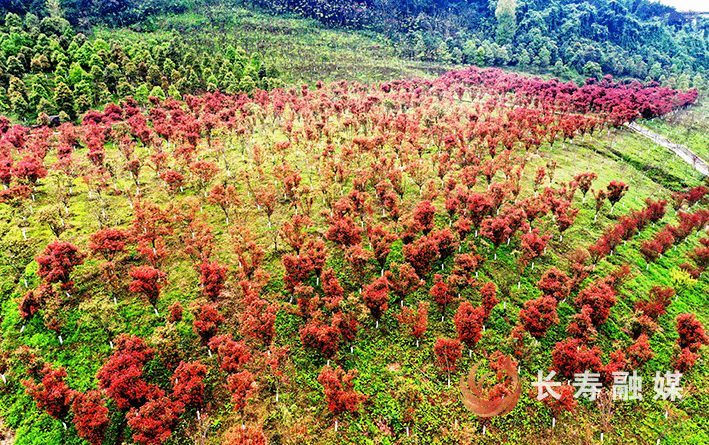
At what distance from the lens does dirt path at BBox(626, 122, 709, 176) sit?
6219 cm

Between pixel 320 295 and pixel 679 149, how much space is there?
81.1 meters

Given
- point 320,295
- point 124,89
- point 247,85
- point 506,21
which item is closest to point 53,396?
point 320,295

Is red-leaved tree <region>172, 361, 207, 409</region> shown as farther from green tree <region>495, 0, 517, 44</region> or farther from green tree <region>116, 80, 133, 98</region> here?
green tree <region>495, 0, 517, 44</region>

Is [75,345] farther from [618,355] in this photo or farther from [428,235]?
[618,355]

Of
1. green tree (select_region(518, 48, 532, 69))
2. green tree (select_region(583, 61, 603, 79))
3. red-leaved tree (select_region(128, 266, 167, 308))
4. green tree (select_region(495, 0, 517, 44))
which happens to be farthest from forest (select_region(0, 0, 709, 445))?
green tree (select_region(495, 0, 517, 44))

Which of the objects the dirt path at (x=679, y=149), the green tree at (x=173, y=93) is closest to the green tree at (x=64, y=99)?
the green tree at (x=173, y=93)


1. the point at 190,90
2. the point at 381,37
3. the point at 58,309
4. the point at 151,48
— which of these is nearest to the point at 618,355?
the point at 58,309

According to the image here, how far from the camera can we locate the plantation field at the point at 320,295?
2186 centimetres

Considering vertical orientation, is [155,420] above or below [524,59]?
below

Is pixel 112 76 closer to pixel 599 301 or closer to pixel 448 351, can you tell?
pixel 448 351

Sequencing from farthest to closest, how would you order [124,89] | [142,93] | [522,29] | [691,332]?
[522,29]
[124,89]
[142,93]
[691,332]

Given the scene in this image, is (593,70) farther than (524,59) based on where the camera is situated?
No

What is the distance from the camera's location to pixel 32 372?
74.3 ft

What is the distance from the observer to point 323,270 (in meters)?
30.2
